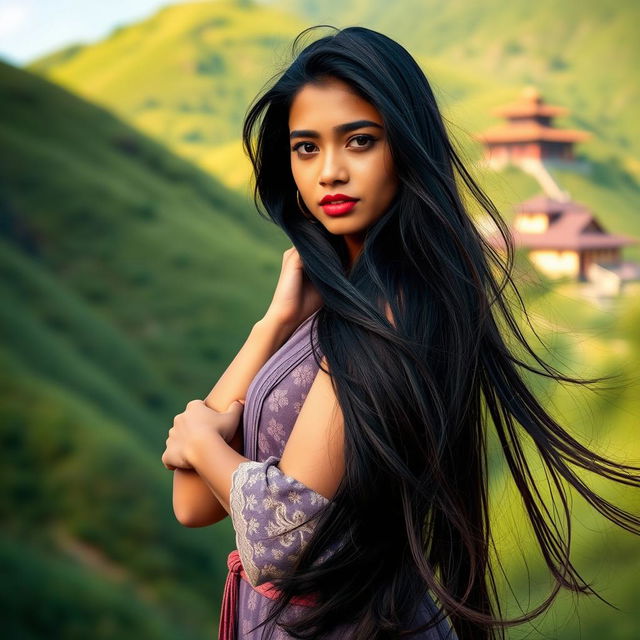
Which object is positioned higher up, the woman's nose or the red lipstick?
the woman's nose

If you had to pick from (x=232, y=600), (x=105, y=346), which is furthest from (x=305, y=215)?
(x=105, y=346)

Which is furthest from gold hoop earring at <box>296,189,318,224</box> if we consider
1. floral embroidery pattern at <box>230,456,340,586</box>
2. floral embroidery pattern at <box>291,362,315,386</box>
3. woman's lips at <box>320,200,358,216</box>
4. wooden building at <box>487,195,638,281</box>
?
wooden building at <box>487,195,638,281</box>

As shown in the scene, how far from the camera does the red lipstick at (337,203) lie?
5.11 ft

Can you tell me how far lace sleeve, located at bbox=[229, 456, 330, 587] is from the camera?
55.3 inches

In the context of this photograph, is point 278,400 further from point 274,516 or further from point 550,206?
point 550,206

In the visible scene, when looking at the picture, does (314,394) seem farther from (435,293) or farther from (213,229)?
(213,229)

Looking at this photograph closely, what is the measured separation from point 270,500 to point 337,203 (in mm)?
494

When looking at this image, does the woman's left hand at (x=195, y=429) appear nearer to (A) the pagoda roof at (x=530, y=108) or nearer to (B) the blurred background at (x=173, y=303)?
(B) the blurred background at (x=173, y=303)

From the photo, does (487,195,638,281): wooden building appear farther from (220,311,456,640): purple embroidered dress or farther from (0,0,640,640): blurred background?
(220,311,456,640): purple embroidered dress

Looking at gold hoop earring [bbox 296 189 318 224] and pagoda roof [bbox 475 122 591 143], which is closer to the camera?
gold hoop earring [bbox 296 189 318 224]

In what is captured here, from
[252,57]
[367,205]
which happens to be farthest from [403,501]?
[252,57]

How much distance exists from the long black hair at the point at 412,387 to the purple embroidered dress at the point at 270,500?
34mm

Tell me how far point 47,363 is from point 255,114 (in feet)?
20.2

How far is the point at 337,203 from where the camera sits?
157 centimetres
